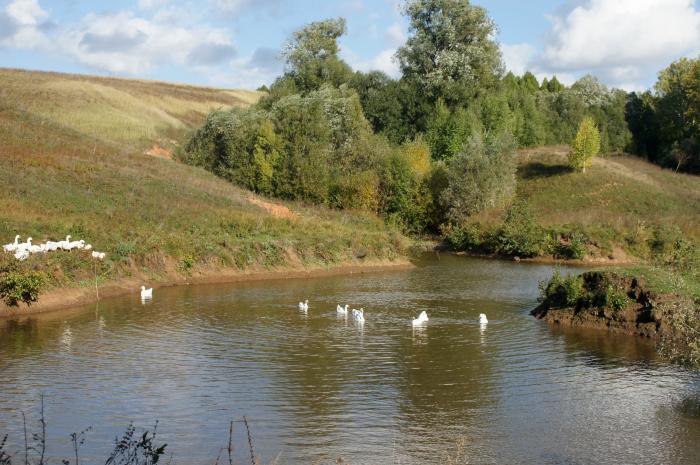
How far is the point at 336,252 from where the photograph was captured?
49656 millimetres

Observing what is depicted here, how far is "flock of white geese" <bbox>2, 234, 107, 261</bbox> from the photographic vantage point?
33.9 metres

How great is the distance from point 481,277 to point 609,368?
23.0 meters

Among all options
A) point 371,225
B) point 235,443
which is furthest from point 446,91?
point 235,443

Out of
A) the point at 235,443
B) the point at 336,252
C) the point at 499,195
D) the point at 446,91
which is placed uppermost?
the point at 446,91

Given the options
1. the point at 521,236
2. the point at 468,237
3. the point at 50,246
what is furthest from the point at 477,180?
the point at 50,246

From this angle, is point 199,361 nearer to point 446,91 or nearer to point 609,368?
point 609,368

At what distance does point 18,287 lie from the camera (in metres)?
31.3

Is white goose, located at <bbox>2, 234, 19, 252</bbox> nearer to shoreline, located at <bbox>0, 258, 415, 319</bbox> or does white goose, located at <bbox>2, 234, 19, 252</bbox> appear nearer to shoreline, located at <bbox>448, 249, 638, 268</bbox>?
shoreline, located at <bbox>0, 258, 415, 319</bbox>

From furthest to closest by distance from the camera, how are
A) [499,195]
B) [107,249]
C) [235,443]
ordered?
[499,195]
[107,249]
[235,443]

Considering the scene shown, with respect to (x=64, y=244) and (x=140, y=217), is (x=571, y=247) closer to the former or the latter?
(x=140, y=217)

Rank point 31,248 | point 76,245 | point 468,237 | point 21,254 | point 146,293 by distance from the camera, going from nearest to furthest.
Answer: point 21,254, point 31,248, point 146,293, point 76,245, point 468,237

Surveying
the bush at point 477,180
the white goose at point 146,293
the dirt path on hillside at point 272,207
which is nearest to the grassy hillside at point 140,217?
the dirt path on hillside at point 272,207

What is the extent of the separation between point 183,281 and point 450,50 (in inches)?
2305

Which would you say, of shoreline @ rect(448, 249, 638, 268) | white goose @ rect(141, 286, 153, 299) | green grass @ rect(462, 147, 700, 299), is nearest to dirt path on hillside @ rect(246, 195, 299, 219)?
green grass @ rect(462, 147, 700, 299)
